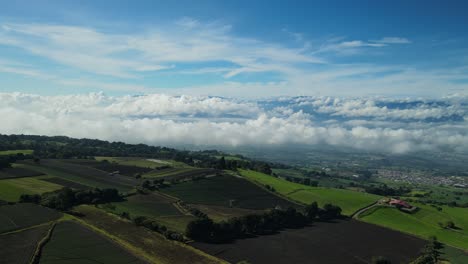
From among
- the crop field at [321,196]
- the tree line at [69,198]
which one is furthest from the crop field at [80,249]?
the crop field at [321,196]

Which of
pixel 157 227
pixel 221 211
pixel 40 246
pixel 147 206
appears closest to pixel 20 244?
pixel 40 246


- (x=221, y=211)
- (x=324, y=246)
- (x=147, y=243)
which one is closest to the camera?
(x=147, y=243)

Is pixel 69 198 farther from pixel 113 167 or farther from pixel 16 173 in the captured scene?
pixel 113 167

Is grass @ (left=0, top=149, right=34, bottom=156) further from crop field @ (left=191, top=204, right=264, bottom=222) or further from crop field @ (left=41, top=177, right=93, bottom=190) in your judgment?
crop field @ (left=191, top=204, right=264, bottom=222)

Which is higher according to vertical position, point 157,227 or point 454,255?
point 157,227

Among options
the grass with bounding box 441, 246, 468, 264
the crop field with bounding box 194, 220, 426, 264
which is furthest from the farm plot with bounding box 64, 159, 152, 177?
the grass with bounding box 441, 246, 468, 264

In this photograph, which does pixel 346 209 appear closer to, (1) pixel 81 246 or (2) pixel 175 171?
(2) pixel 175 171
